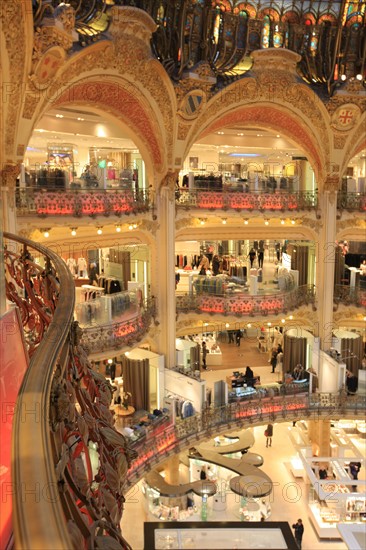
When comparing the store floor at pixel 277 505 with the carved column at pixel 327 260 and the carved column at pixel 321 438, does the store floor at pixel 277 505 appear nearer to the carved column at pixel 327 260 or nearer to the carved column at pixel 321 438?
the carved column at pixel 321 438

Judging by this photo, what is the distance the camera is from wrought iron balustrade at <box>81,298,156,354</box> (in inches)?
595

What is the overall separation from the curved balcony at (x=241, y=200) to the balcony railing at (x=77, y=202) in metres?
2.49

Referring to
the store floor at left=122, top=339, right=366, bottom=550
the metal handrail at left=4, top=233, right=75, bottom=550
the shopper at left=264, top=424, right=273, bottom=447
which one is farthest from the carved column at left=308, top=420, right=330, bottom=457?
the metal handrail at left=4, top=233, right=75, bottom=550

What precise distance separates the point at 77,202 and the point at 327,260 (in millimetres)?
11317

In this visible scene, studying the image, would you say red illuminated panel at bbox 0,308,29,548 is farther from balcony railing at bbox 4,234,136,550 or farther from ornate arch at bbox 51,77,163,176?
ornate arch at bbox 51,77,163,176

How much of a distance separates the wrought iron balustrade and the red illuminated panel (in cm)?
937

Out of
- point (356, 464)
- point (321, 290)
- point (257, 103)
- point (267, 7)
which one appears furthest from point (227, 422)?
point (267, 7)

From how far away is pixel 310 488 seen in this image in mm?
18672

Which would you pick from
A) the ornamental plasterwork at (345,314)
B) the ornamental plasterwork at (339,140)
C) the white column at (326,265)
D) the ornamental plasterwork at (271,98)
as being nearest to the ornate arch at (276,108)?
the ornamental plasterwork at (271,98)

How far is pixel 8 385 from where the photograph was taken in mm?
4355

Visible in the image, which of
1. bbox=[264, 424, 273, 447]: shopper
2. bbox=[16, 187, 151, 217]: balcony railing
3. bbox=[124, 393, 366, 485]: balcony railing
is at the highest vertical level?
bbox=[16, 187, 151, 217]: balcony railing

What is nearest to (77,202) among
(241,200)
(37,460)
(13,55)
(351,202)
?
(13,55)

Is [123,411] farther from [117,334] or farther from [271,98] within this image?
[271,98]

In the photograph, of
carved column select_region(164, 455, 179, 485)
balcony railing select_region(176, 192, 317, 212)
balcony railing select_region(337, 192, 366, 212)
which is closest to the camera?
carved column select_region(164, 455, 179, 485)
